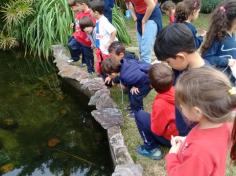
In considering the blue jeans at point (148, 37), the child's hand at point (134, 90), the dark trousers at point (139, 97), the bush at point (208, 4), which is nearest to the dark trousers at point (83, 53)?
the blue jeans at point (148, 37)

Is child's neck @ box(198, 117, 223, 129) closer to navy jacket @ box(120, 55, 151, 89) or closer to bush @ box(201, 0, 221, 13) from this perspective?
navy jacket @ box(120, 55, 151, 89)

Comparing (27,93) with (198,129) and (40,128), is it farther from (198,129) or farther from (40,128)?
(198,129)

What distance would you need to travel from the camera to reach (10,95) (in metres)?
4.45

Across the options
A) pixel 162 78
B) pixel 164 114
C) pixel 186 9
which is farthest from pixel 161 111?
pixel 186 9

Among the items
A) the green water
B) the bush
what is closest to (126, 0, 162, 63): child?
the green water

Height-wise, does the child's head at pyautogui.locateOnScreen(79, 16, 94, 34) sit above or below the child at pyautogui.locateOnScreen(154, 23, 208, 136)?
below

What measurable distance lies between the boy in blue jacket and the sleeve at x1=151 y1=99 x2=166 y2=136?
561 millimetres

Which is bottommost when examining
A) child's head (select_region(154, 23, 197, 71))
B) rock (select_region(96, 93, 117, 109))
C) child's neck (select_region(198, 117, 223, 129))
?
rock (select_region(96, 93, 117, 109))

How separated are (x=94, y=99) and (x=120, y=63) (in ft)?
2.39

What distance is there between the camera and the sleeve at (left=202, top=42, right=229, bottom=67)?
105 inches

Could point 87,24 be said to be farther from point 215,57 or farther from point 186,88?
point 186,88

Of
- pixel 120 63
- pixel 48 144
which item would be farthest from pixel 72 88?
pixel 120 63

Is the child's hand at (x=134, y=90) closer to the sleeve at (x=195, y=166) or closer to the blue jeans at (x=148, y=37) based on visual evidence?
the blue jeans at (x=148, y=37)

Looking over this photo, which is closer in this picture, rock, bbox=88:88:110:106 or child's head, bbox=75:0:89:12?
rock, bbox=88:88:110:106
